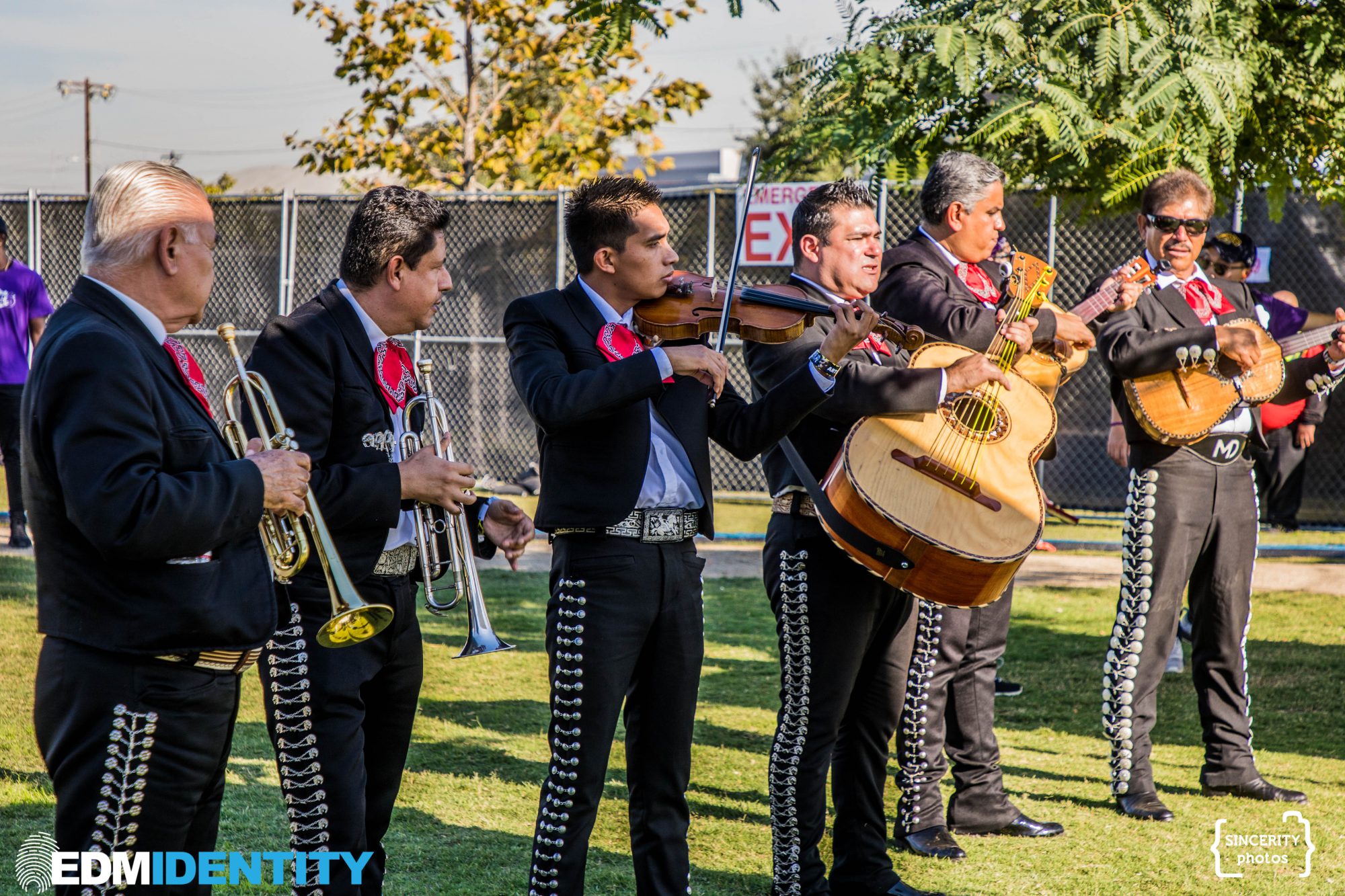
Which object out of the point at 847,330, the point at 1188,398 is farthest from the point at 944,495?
the point at 1188,398

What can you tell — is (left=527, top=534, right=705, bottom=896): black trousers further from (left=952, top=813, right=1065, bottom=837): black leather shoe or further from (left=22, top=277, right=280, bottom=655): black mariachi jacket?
(left=952, top=813, right=1065, bottom=837): black leather shoe

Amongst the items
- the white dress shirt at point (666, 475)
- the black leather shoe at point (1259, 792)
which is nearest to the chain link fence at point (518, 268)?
the black leather shoe at point (1259, 792)

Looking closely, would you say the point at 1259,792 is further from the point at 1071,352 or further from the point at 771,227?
the point at 771,227

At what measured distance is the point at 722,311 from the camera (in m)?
3.52

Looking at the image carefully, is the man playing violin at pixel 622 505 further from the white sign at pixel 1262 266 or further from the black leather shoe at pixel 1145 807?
the white sign at pixel 1262 266

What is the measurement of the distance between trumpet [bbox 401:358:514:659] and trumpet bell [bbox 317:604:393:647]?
0.37m

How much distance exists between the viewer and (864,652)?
4.02 m

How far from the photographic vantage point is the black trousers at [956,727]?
4527 millimetres

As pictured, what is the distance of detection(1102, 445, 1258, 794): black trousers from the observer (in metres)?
4.91

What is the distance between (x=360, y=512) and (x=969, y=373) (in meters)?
1.95

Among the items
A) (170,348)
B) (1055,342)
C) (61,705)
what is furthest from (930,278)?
(61,705)

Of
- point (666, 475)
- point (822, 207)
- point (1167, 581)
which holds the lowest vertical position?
point (1167, 581)

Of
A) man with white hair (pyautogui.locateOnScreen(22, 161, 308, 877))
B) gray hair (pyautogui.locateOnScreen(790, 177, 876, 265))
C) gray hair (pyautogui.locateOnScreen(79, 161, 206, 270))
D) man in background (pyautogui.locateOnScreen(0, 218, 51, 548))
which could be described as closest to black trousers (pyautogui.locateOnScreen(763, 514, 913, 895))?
gray hair (pyautogui.locateOnScreen(790, 177, 876, 265))

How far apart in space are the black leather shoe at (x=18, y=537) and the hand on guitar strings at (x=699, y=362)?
8.26 metres
